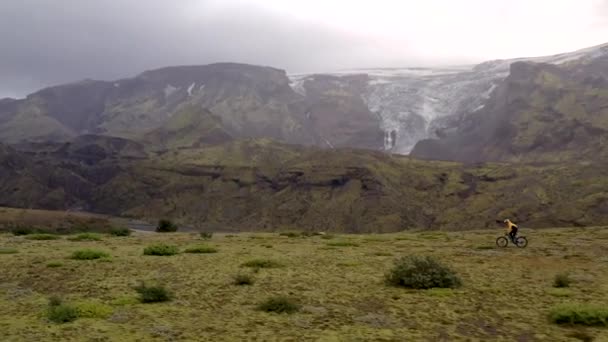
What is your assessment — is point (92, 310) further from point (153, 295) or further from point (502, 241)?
point (502, 241)

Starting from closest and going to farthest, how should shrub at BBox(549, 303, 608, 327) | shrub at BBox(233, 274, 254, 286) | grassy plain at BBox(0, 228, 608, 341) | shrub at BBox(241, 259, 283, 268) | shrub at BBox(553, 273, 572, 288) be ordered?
grassy plain at BBox(0, 228, 608, 341) → shrub at BBox(549, 303, 608, 327) → shrub at BBox(233, 274, 254, 286) → shrub at BBox(553, 273, 572, 288) → shrub at BBox(241, 259, 283, 268)

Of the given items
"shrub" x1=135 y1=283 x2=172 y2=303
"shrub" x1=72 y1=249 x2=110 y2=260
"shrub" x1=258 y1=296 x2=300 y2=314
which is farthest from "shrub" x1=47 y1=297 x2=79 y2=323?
"shrub" x1=72 y1=249 x2=110 y2=260

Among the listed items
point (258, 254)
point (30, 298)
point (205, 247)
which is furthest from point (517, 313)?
point (205, 247)

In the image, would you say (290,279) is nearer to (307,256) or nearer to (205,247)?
(307,256)

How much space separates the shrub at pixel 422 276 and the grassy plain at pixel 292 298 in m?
0.47

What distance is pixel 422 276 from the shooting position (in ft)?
70.0

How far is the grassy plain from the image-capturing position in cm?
1523

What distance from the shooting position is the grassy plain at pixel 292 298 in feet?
50.0

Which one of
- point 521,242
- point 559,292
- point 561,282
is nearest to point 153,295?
point 559,292

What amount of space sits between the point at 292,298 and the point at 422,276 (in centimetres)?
494

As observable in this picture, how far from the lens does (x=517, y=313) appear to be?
1766cm

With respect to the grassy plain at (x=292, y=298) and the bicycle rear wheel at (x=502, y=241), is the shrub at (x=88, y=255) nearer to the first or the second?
the grassy plain at (x=292, y=298)

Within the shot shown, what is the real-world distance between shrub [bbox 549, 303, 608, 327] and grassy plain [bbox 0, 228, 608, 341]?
31 cm

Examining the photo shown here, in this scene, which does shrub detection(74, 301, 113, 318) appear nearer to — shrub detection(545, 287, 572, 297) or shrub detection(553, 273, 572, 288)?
shrub detection(545, 287, 572, 297)
